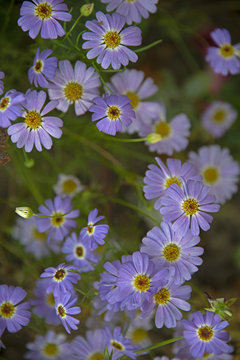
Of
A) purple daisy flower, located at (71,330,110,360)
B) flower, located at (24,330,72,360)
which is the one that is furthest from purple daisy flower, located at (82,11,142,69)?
flower, located at (24,330,72,360)

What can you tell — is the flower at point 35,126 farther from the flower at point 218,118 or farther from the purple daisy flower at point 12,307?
the flower at point 218,118

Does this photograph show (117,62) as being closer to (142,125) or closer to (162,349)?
(142,125)

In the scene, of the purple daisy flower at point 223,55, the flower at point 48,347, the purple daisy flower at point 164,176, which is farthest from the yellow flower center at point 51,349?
the purple daisy flower at point 223,55

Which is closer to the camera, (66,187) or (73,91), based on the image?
(73,91)

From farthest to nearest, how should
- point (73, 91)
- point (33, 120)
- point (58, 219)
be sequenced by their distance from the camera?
point (58, 219)
point (73, 91)
point (33, 120)

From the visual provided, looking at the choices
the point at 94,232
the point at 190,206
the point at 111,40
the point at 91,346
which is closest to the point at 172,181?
the point at 190,206

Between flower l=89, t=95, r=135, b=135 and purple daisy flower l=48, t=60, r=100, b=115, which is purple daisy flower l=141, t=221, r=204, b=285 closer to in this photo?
flower l=89, t=95, r=135, b=135

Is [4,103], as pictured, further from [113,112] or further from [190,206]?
[190,206]
